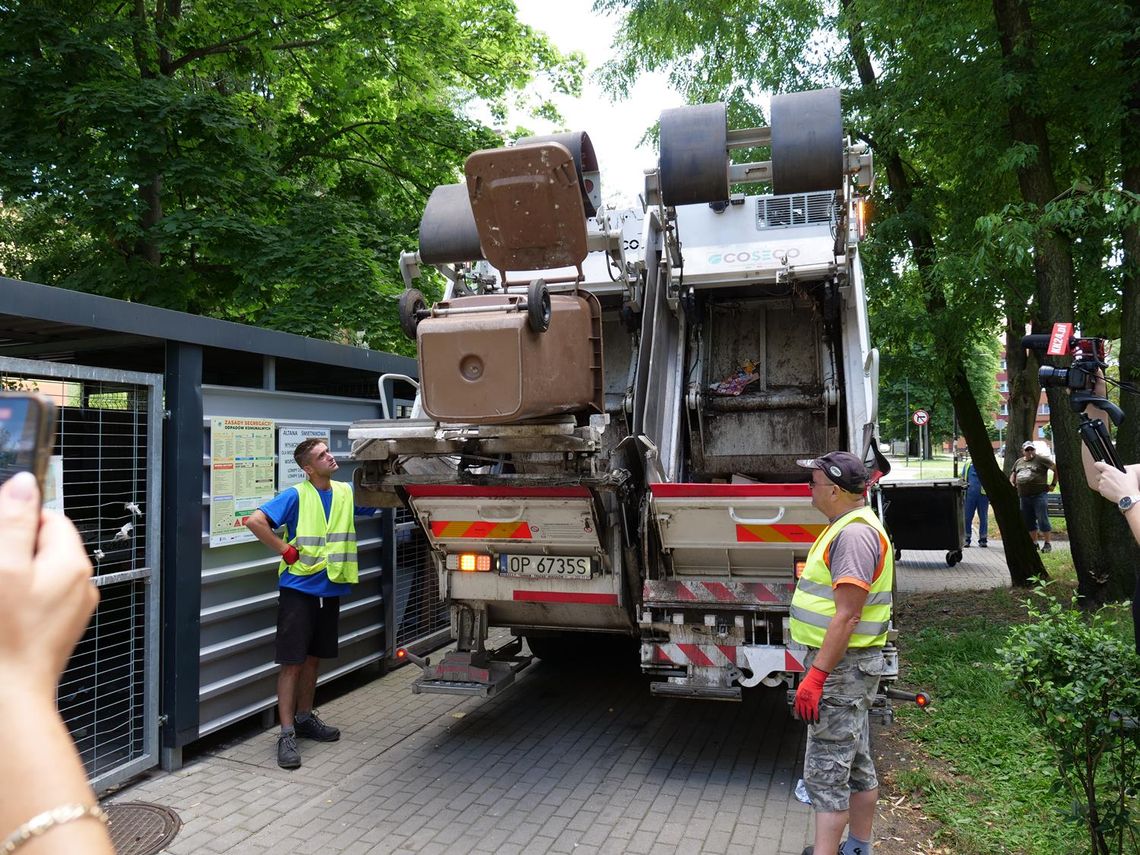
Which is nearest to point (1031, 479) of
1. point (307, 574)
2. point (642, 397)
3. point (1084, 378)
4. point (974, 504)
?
point (974, 504)

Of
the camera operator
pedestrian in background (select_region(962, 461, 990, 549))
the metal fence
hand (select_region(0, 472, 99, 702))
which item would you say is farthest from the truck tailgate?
pedestrian in background (select_region(962, 461, 990, 549))

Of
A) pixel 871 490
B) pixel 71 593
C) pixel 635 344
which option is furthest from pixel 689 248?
pixel 71 593

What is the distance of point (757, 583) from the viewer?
15.0ft

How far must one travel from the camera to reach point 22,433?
86 cm

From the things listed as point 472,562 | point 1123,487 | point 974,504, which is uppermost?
point 1123,487

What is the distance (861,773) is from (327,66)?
1042cm

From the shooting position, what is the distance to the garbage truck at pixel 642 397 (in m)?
3.98

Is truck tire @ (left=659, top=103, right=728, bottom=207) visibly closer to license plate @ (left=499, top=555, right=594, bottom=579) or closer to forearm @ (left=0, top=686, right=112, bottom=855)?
license plate @ (left=499, top=555, right=594, bottom=579)

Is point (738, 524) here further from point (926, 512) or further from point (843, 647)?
point (926, 512)

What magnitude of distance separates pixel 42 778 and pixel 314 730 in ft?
15.7

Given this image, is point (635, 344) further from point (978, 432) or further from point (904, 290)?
point (978, 432)

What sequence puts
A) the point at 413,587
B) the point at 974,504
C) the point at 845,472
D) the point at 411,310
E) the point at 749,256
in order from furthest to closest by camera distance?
the point at 974,504 → the point at 413,587 → the point at 749,256 → the point at 411,310 → the point at 845,472

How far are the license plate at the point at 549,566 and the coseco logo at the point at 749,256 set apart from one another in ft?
7.49

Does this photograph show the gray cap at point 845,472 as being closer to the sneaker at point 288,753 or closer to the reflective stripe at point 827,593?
Answer: the reflective stripe at point 827,593
